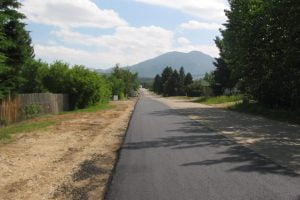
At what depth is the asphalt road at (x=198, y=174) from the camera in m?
8.20

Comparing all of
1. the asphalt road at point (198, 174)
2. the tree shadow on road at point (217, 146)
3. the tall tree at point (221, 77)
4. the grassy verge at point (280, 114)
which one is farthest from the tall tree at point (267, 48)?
the tall tree at point (221, 77)

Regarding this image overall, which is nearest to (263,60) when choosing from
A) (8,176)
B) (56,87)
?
(56,87)

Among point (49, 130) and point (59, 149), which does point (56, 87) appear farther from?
point (59, 149)

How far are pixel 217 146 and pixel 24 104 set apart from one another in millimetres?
18873

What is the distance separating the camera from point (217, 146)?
1472cm

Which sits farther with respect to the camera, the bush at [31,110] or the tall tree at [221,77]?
the tall tree at [221,77]

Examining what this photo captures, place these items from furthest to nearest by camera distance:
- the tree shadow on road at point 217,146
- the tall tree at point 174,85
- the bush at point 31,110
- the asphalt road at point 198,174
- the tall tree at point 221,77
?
the tall tree at point 174,85 → the tall tree at point 221,77 → the bush at point 31,110 → the tree shadow on road at point 217,146 → the asphalt road at point 198,174

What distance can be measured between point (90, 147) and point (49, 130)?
7294 mm

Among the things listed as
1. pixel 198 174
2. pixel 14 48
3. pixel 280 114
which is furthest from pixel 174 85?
pixel 198 174

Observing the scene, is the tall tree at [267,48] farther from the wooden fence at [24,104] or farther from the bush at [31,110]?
the bush at [31,110]

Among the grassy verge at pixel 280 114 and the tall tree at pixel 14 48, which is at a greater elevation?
the tall tree at pixel 14 48

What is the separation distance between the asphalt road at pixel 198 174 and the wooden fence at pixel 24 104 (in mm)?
13237

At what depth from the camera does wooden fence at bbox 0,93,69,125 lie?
2693 centimetres

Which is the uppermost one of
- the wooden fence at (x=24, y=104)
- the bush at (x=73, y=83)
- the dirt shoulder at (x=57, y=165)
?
the bush at (x=73, y=83)
